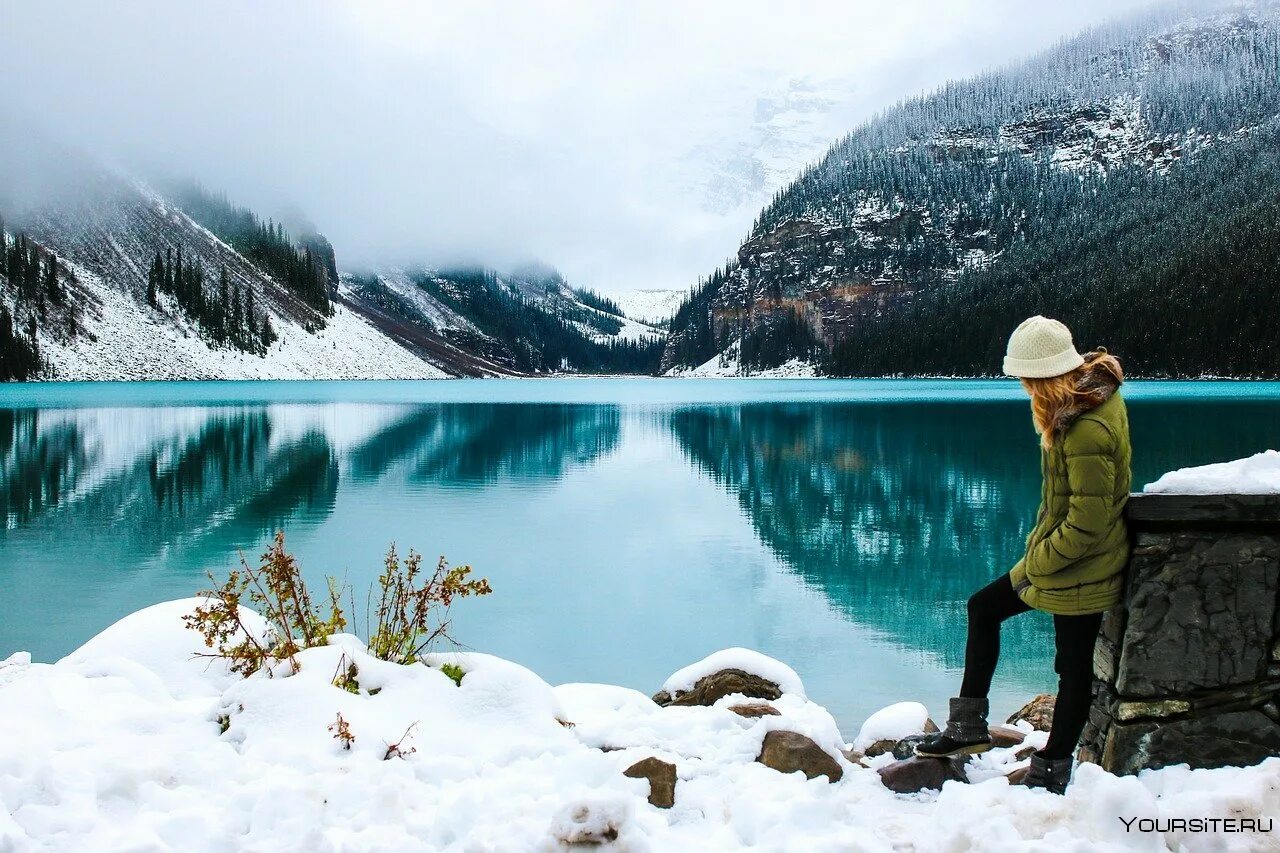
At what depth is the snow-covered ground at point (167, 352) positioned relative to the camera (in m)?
124

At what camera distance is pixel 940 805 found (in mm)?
4336

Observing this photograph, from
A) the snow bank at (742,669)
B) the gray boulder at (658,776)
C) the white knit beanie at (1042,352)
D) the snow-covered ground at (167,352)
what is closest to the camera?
the white knit beanie at (1042,352)

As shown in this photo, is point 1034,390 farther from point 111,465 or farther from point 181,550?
point 111,465

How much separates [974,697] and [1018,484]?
24.2m

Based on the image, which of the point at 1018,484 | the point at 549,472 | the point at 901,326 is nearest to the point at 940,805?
the point at 1018,484

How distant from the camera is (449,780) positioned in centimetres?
462

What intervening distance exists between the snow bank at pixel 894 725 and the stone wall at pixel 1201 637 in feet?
5.16

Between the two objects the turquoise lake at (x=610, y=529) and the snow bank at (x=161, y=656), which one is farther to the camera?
the turquoise lake at (x=610, y=529)

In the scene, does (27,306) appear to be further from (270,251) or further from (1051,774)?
(1051,774)

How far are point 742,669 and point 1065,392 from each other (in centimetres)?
378

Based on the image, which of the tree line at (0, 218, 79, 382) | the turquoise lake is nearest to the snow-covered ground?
the tree line at (0, 218, 79, 382)

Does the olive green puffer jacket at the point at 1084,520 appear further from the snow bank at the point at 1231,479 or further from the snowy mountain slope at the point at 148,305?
the snowy mountain slope at the point at 148,305

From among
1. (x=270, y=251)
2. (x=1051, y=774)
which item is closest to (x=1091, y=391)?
(x=1051, y=774)

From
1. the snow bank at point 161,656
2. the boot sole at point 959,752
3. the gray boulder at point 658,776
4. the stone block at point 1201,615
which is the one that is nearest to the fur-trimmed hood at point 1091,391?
the stone block at point 1201,615
